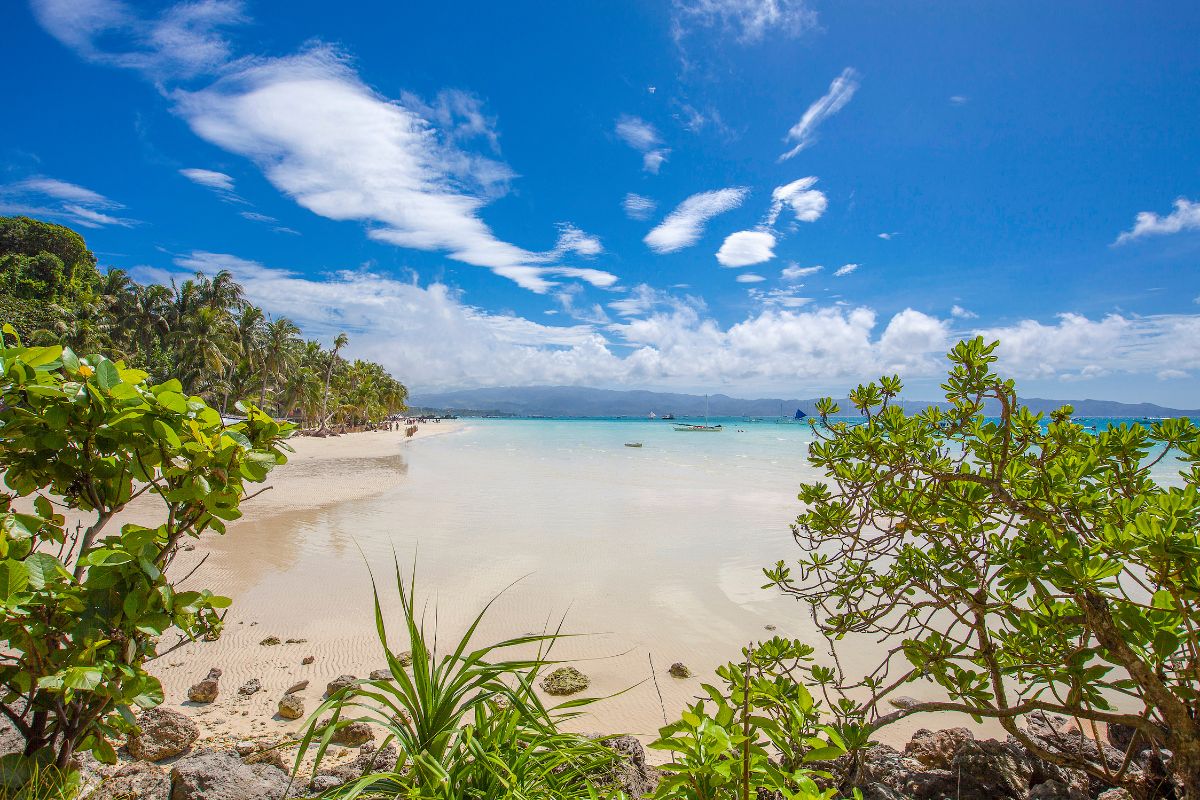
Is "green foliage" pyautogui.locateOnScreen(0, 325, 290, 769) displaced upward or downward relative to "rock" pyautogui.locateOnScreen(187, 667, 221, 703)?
upward

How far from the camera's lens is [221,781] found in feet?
9.49

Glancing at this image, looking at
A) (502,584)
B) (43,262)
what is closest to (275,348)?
(43,262)

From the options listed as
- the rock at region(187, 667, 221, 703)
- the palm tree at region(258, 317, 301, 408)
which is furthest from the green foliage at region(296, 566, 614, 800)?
the palm tree at region(258, 317, 301, 408)

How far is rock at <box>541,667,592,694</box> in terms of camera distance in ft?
19.0

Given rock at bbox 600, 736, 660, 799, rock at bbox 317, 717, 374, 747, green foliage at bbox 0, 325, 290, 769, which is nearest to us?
green foliage at bbox 0, 325, 290, 769

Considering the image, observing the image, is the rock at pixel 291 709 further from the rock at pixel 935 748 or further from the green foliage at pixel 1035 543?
the rock at pixel 935 748

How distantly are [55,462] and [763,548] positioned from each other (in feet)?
40.8

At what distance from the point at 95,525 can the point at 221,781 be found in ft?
6.01

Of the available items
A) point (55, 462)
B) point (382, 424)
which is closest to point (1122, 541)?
point (55, 462)

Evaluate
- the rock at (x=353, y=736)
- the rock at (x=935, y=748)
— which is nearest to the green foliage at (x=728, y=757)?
the rock at (x=935, y=748)

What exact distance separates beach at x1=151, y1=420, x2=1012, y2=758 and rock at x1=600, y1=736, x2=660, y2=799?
1.48 feet

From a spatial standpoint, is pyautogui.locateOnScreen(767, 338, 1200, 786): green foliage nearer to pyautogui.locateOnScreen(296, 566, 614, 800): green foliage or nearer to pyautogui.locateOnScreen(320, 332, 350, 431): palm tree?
pyautogui.locateOnScreen(296, 566, 614, 800): green foliage

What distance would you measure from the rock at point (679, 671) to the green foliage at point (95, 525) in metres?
5.29

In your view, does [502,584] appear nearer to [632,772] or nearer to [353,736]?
[353,736]
